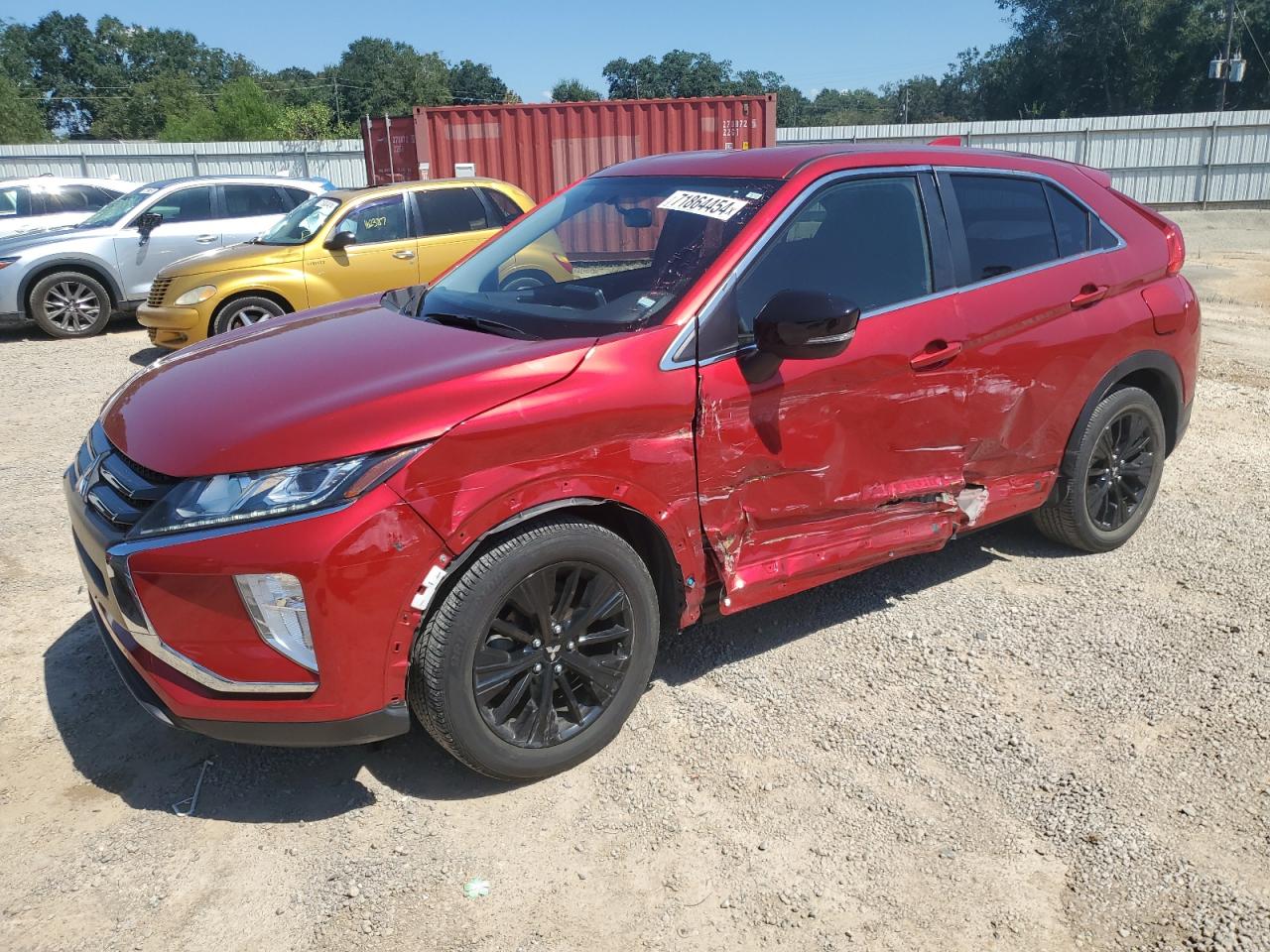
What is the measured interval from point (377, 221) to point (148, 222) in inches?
134

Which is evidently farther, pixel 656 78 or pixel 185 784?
pixel 656 78

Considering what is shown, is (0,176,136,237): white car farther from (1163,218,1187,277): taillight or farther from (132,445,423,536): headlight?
(1163,218,1187,277): taillight

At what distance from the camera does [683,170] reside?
394cm

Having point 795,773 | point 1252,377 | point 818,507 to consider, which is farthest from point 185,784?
point 1252,377

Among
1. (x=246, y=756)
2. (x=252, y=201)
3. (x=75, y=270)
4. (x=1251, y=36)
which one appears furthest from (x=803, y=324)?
(x=1251, y=36)

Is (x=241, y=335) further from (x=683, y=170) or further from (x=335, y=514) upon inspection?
(x=683, y=170)

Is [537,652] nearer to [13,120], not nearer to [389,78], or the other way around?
[13,120]

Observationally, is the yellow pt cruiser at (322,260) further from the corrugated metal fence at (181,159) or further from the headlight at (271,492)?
the corrugated metal fence at (181,159)

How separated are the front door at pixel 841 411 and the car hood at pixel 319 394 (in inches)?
23.9

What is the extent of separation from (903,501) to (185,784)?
A: 106 inches

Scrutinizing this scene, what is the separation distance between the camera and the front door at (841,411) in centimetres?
327

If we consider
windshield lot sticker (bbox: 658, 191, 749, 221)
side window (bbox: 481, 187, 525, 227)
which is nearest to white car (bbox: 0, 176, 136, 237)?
side window (bbox: 481, 187, 525, 227)

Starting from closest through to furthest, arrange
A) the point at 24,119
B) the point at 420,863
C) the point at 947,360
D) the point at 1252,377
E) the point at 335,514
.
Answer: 1. the point at 335,514
2. the point at 420,863
3. the point at 947,360
4. the point at 1252,377
5. the point at 24,119

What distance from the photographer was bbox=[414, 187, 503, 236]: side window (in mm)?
9773
